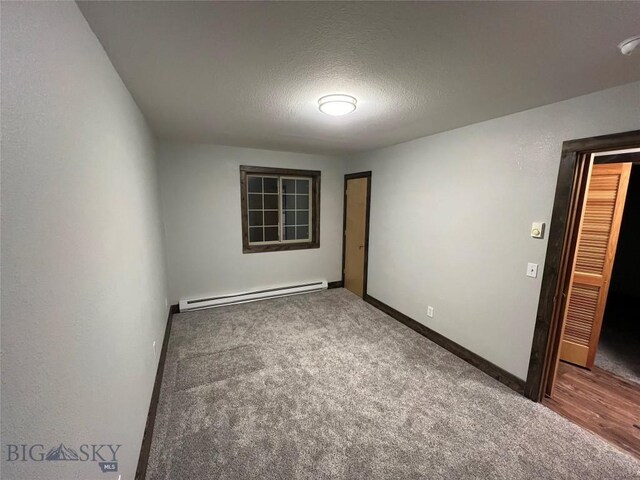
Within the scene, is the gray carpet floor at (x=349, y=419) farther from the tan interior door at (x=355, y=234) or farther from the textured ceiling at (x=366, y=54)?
the textured ceiling at (x=366, y=54)

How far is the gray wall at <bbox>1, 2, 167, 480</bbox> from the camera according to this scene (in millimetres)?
630

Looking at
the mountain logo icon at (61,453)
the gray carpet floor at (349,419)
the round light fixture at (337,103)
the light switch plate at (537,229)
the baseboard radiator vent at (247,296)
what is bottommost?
the gray carpet floor at (349,419)

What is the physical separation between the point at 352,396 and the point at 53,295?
211 cm

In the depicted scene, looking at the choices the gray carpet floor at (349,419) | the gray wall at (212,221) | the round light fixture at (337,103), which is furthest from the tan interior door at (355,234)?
the round light fixture at (337,103)

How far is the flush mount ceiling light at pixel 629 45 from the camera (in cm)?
117

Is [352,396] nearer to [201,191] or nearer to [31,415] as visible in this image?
[31,415]

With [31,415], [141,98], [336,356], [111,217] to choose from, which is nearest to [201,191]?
[141,98]

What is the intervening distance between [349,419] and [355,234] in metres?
2.90

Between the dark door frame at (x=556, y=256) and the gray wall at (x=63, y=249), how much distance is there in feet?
9.32

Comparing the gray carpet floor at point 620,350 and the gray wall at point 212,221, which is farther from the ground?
the gray wall at point 212,221

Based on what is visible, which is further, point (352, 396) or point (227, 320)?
point (227, 320)

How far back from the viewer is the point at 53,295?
0.79m

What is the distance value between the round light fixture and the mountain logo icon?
6.87 feet

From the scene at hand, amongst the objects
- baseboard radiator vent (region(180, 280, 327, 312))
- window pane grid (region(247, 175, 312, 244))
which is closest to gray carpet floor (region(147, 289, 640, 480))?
baseboard radiator vent (region(180, 280, 327, 312))
